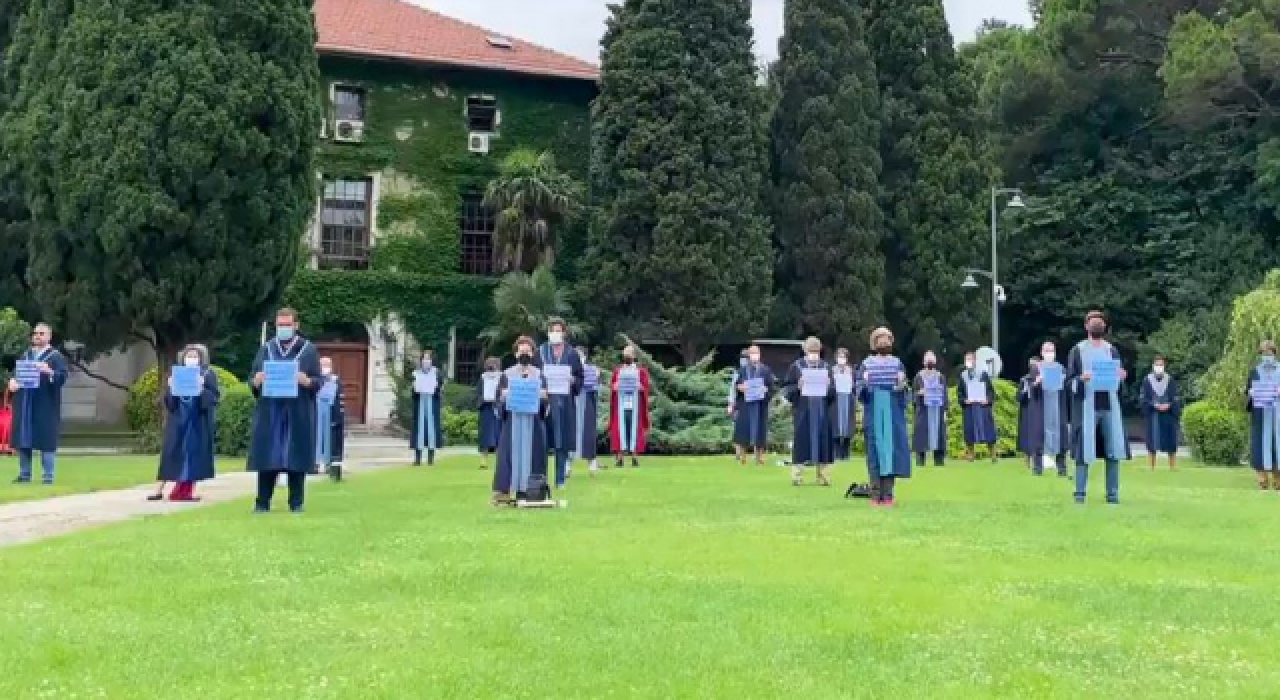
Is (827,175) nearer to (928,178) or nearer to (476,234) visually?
(928,178)

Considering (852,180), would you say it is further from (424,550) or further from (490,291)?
(424,550)

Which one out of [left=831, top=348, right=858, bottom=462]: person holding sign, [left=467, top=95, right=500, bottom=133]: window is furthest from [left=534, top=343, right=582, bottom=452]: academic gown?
[left=467, top=95, right=500, bottom=133]: window

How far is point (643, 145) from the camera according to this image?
4028 cm

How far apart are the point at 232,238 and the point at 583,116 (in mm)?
17930

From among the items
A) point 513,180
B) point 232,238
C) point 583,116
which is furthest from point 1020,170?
point 232,238

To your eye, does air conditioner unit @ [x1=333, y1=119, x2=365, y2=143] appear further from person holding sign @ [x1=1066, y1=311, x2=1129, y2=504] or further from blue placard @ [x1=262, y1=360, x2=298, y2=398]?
person holding sign @ [x1=1066, y1=311, x2=1129, y2=504]

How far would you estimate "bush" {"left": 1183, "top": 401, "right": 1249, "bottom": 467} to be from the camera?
93.7ft

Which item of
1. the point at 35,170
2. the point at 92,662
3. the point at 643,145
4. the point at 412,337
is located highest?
the point at 643,145

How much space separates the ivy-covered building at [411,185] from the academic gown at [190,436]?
2592cm

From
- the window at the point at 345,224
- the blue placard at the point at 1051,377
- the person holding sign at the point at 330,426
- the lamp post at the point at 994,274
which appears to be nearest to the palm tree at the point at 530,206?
the window at the point at 345,224

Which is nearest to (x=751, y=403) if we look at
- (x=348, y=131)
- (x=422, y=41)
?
(x=348, y=131)

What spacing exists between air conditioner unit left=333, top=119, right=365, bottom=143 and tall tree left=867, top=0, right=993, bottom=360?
16.5m

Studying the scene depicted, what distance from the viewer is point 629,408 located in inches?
1061

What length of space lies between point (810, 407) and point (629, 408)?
7.56 metres
